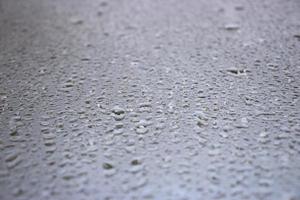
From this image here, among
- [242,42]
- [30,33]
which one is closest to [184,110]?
[242,42]

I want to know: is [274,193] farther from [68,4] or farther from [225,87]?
[68,4]

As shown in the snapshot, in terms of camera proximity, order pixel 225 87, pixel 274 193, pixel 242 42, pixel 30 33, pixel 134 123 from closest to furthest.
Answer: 1. pixel 274 193
2. pixel 134 123
3. pixel 225 87
4. pixel 242 42
5. pixel 30 33

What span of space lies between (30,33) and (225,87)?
680 mm

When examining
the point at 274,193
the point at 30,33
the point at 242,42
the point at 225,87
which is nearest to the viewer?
the point at 274,193

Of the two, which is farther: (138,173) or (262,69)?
(262,69)

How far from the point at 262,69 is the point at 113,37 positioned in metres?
0.48

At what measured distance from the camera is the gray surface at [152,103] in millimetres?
621

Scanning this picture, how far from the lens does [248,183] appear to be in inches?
23.9

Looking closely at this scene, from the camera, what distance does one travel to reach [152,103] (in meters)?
0.82

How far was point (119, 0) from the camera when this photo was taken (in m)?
1.42

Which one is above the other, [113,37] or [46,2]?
[46,2]

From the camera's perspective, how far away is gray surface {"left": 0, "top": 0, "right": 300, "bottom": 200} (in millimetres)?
621

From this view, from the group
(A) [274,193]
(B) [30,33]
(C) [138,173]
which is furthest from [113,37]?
(A) [274,193]

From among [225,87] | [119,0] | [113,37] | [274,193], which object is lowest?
[274,193]
